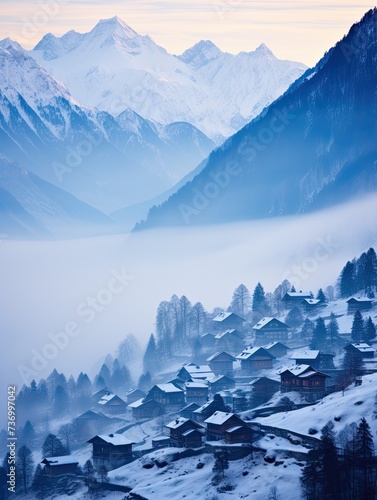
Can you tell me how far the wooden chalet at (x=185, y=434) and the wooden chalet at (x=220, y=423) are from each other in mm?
1535

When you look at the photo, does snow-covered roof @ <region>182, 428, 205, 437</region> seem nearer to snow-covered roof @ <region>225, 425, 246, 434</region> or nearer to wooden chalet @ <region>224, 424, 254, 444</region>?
snow-covered roof @ <region>225, 425, 246, 434</region>

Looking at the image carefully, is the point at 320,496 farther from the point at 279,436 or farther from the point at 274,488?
the point at 279,436

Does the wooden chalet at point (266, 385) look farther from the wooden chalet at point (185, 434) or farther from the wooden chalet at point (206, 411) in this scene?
the wooden chalet at point (185, 434)

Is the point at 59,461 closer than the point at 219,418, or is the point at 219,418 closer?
A: the point at 219,418

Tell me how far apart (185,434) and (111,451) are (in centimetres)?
1401

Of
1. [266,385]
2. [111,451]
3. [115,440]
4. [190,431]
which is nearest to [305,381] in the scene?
[266,385]

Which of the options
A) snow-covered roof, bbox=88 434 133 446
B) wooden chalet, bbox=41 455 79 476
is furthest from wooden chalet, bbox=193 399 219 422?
wooden chalet, bbox=41 455 79 476

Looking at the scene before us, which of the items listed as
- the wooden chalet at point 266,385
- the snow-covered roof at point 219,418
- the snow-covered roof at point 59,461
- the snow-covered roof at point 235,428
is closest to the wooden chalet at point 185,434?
the snow-covered roof at point 219,418

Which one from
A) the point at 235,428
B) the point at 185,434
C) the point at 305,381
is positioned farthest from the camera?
the point at 305,381

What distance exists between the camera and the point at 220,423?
168500mm

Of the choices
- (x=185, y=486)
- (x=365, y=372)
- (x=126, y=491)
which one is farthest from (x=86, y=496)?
(x=365, y=372)

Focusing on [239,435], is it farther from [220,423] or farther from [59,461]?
[59,461]

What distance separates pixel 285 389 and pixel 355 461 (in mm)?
52289

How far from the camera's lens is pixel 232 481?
5930 inches
